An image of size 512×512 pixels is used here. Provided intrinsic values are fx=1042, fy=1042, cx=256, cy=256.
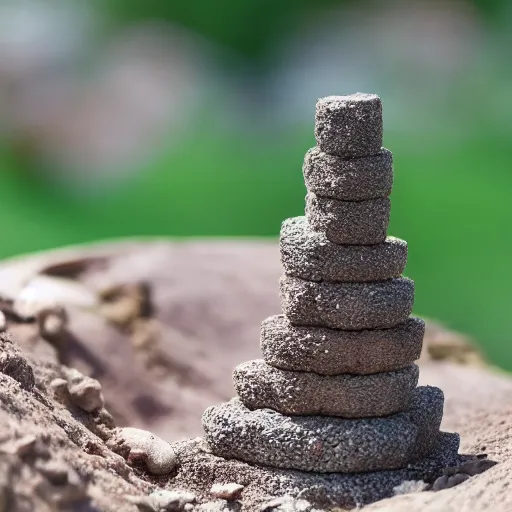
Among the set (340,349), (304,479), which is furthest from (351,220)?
(304,479)

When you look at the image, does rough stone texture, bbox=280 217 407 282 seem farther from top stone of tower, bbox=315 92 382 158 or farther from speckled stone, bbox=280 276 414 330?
top stone of tower, bbox=315 92 382 158

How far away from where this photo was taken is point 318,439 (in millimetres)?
7137

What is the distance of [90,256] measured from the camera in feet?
48.4

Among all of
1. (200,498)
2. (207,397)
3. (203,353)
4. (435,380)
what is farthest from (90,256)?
(200,498)

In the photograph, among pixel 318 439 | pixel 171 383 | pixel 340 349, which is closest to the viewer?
pixel 318 439

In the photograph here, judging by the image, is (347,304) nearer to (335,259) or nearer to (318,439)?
(335,259)

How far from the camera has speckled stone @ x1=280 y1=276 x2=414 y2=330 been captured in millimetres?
7234

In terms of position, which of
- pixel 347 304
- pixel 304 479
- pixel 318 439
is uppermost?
pixel 347 304

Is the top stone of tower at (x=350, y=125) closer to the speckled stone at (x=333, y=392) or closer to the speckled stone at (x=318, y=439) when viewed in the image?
the speckled stone at (x=333, y=392)

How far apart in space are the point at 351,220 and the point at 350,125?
2.16ft

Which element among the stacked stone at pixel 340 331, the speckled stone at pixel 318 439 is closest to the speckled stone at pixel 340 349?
the stacked stone at pixel 340 331

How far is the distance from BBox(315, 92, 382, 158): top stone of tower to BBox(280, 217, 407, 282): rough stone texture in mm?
627

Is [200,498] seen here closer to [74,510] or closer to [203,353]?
[74,510]

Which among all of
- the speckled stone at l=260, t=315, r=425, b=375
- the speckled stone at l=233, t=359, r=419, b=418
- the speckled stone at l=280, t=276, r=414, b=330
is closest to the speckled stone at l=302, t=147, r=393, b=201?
the speckled stone at l=280, t=276, r=414, b=330
